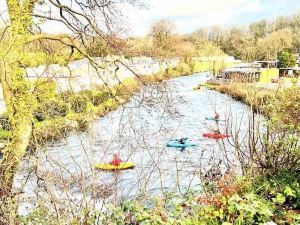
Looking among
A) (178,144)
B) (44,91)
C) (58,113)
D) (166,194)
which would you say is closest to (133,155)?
(58,113)

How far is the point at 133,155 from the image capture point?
10.3 metres

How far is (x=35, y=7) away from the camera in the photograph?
9438 mm

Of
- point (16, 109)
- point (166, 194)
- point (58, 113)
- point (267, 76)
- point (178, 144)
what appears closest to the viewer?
point (166, 194)

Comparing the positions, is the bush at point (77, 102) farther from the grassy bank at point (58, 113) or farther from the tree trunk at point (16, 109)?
the tree trunk at point (16, 109)

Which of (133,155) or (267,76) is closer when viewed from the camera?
(267,76)

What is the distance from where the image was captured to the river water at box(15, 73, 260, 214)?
221 inches

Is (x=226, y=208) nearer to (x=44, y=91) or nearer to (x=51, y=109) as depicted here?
(x=51, y=109)

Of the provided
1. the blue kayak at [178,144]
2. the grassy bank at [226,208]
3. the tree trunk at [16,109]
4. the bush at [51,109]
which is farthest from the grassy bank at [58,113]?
the blue kayak at [178,144]

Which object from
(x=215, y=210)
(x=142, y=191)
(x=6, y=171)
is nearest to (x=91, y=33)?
(x=6, y=171)

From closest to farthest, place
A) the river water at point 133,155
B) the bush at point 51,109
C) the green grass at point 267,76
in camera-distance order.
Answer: the river water at point 133,155 → the green grass at point 267,76 → the bush at point 51,109

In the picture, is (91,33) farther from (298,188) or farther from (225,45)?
(225,45)

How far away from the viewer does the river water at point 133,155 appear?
5.61 meters

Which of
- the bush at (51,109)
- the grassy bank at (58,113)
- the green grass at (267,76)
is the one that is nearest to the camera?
the green grass at (267,76)

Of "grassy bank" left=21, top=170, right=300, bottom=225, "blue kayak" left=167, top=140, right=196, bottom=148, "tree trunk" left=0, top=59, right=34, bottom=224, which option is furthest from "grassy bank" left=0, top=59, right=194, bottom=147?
"blue kayak" left=167, top=140, right=196, bottom=148
